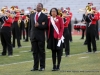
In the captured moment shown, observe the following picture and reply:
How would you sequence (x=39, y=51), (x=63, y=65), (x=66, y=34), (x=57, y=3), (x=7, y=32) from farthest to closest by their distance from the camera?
(x=57, y=3), (x=7, y=32), (x=66, y=34), (x=63, y=65), (x=39, y=51)

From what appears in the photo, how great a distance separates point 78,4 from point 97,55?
25642 millimetres

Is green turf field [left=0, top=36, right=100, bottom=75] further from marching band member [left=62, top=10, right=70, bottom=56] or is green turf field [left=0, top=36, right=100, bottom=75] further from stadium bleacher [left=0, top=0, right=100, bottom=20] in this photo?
stadium bleacher [left=0, top=0, right=100, bottom=20]

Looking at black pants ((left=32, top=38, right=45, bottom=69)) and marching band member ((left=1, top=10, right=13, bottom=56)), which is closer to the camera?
black pants ((left=32, top=38, right=45, bottom=69))

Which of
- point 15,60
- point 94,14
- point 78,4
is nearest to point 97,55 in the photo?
point 94,14

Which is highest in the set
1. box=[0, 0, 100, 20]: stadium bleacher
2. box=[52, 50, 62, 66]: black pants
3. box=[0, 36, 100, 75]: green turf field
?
box=[52, 50, 62, 66]: black pants

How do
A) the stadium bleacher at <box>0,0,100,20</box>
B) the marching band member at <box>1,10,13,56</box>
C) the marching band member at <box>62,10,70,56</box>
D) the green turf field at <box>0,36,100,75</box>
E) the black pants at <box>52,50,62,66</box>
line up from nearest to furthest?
1. the green turf field at <box>0,36,100,75</box>
2. the black pants at <box>52,50,62,66</box>
3. the marching band member at <box>62,10,70,56</box>
4. the marching band member at <box>1,10,13,56</box>
5. the stadium bleacher at <box>0,0,100,20</box>

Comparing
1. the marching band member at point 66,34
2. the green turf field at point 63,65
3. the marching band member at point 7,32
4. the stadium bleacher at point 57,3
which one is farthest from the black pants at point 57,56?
the stadium bleacher at point 57,3

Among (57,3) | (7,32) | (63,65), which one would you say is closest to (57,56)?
(63,65)

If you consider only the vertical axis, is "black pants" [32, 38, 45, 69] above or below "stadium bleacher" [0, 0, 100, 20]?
above

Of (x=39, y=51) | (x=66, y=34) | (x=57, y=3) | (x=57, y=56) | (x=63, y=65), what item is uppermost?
(x=39, y=51)

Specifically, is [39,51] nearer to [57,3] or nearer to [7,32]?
[7,32]

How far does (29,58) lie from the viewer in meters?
16.4

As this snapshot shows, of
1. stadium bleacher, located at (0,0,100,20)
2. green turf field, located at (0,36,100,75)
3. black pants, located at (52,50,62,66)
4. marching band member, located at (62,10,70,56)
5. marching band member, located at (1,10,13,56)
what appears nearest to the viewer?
green turf field, located at (0,36,100,75)

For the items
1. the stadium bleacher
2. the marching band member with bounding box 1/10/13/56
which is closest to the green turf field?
the marching band member with bounding box 1/10/13/56
